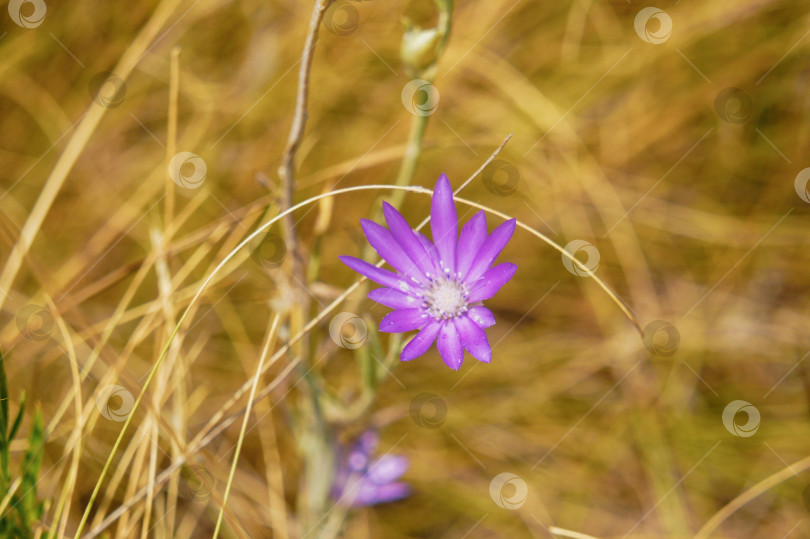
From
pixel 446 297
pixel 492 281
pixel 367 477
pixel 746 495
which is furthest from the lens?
pixel 746 495

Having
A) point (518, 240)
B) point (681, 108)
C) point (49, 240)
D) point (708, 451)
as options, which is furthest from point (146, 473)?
point (681, 108)

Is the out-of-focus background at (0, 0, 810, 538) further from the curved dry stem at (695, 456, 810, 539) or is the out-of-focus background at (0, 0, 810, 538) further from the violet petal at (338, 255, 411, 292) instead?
the violet petal at (338, 255, 411, 292)

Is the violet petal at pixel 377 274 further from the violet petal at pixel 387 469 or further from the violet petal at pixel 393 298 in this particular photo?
the violet petal at pixel 387 469

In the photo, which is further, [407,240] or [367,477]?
[367,477]

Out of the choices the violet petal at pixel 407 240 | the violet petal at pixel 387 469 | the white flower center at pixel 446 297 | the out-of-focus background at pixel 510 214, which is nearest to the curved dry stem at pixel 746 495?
the out-of-focus background at pixel 510 214

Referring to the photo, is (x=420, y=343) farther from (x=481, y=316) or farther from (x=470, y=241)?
(x=470, y=241)

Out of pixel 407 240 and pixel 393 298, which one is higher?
pixel 407 240

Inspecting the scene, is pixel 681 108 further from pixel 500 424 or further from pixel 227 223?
pixel 227 223

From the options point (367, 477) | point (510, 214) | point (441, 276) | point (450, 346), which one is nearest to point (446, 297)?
point (441, 276)
